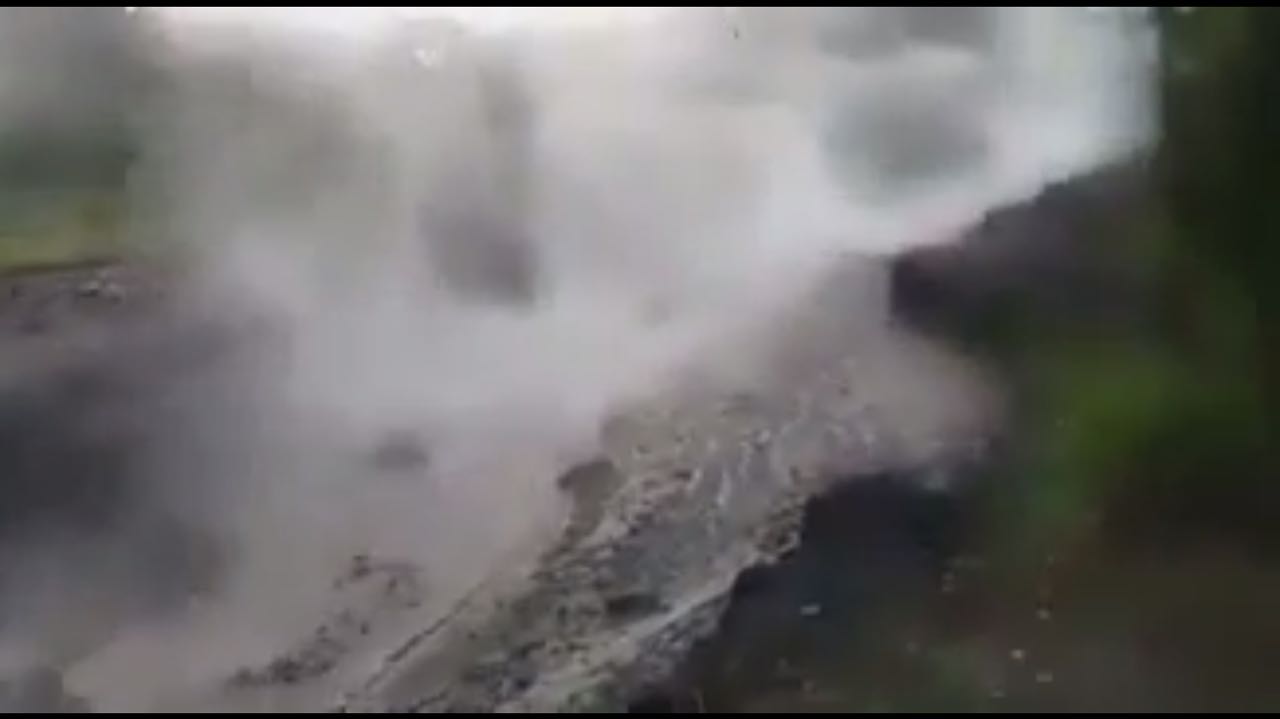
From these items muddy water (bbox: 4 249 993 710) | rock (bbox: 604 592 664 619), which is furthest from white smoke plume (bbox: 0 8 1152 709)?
rock (bbox: 604 592 664 619)

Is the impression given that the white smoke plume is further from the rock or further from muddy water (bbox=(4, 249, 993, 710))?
the rock

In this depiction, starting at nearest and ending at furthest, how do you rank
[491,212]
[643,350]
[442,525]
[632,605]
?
1. [632,605]
2. [442,525]
3. [643,350]
4. [491,212]

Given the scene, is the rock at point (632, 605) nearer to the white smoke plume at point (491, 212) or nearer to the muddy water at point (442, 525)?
the muddy water at point (442, 525)

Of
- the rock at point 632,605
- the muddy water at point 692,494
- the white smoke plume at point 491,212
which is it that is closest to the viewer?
the muddy water at point 692,494

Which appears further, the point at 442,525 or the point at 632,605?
the point at 442,525

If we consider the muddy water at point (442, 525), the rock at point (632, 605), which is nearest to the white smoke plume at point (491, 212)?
the muddy water at point (442, 525)

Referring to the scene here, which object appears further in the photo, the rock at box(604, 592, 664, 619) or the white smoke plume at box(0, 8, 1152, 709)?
the white smoke plume at box(0, 8, 1152, 709)

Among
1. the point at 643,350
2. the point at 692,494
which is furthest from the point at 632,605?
the point at 643,350

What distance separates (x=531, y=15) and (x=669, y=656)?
2.65 m

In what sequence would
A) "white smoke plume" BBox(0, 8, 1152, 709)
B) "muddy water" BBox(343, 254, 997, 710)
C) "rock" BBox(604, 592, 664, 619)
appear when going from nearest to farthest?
"muddy water" BBox(343, 254, 997, 710) → "rock" BBox(604, 592, 664, 619) → "white smoke plume" BBox(0, 8, 1152, 709)

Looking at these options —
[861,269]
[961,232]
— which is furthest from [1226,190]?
[861,269]

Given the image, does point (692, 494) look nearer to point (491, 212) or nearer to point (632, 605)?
point (632, 605)

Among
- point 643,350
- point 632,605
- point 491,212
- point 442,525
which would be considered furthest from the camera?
point 491,212

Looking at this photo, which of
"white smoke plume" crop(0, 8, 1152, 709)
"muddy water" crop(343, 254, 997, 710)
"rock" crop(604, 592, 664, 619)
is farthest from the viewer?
"white smoke plume" crop(0, 8, 1152, 709)
